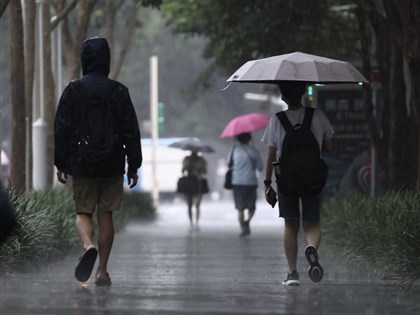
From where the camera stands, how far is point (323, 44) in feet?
82.9

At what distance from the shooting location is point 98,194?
10.2 meters

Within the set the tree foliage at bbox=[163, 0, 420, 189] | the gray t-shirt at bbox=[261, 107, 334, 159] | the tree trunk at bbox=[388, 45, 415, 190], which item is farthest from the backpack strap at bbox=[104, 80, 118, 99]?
the tree trunk at bbox=[388, 45, 415, 190]

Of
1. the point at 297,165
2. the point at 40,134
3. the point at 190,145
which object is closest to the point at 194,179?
the point at 190,145

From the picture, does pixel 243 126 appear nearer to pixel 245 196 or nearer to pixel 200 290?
pixel 245 196

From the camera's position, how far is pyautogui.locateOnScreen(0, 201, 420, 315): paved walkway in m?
8.66

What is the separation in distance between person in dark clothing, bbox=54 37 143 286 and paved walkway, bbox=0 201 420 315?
0.58m

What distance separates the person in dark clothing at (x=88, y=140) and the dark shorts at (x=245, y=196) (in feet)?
37.3

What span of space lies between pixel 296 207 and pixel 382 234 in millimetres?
2021

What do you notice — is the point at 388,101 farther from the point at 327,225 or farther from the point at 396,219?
the point at 396,219

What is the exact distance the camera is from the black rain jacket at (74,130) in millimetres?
9992

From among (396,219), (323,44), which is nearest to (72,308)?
(396,219)

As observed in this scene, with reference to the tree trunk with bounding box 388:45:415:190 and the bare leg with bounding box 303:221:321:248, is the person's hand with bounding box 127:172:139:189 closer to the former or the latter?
the bare leg with bounding box 303:221:321:248

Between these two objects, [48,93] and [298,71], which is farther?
[48,93]

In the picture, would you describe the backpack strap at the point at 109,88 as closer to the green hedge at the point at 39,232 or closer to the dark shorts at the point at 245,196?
the green hedge at the point at 39,232
